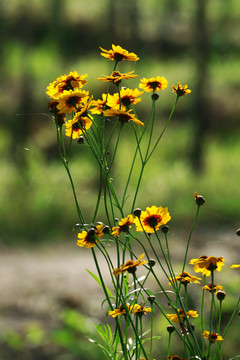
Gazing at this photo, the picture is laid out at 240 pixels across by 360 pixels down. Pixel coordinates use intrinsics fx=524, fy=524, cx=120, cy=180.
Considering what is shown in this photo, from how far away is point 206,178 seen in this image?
14.5 ft

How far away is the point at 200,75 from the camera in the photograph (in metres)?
4.26

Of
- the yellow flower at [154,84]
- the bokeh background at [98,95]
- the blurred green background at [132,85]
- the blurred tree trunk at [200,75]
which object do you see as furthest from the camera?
the blurred tree trunk at [200,75]

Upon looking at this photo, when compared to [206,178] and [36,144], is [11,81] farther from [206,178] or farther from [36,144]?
[206,178]

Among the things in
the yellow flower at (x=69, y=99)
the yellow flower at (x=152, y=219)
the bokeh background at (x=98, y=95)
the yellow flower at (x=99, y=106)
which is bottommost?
the yellow flower at (x=152, y=219)

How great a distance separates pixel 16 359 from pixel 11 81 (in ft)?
14.6

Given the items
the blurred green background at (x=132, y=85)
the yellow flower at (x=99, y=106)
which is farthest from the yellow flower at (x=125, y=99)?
the blurred green background at (x=132, y=85)

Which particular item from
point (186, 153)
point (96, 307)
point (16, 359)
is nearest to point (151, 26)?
point (186, 153)

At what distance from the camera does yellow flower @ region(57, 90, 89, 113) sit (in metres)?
0.57

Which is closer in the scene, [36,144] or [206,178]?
[206,178]

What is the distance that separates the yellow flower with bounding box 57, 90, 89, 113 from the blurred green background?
2385mm

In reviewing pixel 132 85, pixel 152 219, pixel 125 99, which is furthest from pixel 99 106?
pixel 132 85

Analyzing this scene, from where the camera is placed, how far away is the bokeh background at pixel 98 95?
353 centimetres

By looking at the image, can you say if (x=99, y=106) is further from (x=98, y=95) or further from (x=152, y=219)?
(x=98, y=95)

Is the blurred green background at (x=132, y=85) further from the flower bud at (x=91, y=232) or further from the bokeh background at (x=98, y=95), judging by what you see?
the flower bud at (x=91, y=232)
